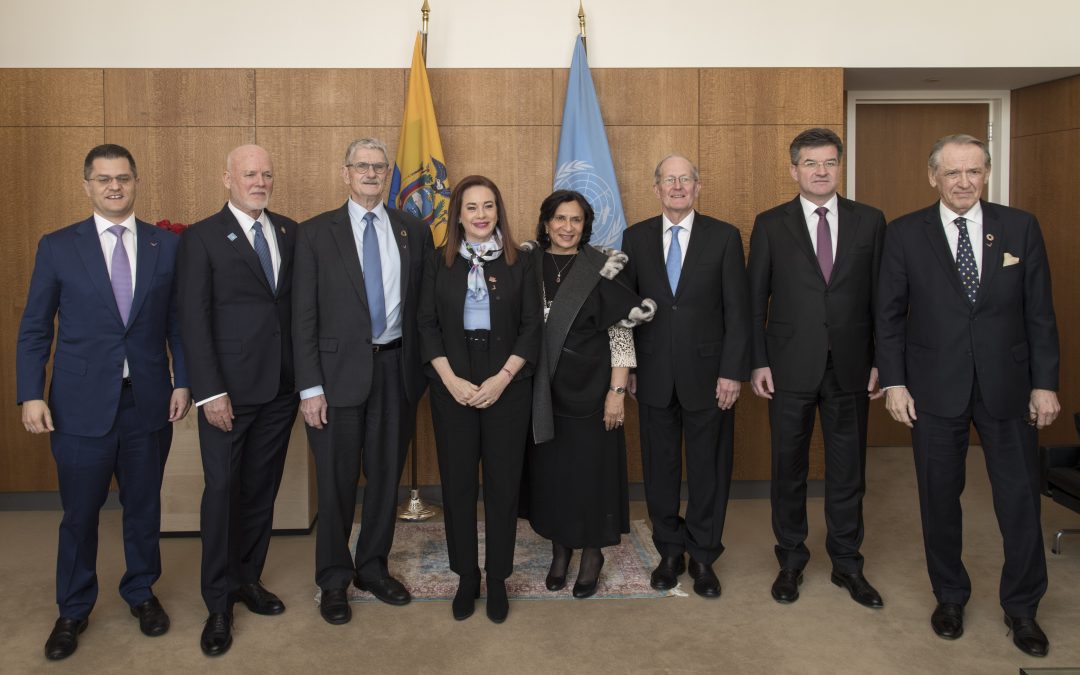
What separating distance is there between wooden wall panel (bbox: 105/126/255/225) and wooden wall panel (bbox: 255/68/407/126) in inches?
9.0

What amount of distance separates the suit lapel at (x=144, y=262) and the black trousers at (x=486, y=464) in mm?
1123

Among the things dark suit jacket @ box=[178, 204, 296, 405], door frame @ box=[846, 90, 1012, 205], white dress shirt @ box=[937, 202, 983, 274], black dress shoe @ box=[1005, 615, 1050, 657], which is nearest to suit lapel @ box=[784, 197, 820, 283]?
white dress shirt @ box=[937, 202, 983, 274]

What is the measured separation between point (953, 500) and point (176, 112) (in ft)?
14.6

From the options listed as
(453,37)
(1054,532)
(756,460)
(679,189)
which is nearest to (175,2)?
(453,37)

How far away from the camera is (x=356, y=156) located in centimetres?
336

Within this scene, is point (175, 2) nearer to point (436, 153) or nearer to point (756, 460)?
point (436, 153)

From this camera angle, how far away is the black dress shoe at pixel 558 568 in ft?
11.9

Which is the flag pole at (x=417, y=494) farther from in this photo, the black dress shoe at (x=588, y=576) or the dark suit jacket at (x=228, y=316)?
the dark suit jacket at (x=228, y=316)

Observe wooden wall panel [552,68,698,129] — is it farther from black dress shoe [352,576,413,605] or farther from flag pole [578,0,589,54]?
black dress shoe [352,576,413,605]

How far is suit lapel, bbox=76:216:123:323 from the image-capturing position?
3.10m

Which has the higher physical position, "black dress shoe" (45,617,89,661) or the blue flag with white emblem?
the blue flag with white emblem

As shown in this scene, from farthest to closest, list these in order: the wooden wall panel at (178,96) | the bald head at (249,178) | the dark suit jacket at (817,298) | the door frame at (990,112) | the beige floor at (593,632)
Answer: the door frame at (990,112), the wooden wall panel at (178,96), the dark suit jacket at (817,298), the bald head at (249,178), the beige floor at (593,632)

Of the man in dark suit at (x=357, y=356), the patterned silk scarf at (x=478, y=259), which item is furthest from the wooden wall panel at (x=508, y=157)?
the patterned silk scarf at (x=478, y=259)

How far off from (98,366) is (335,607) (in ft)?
4.16
